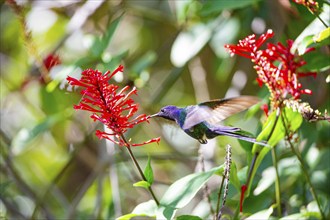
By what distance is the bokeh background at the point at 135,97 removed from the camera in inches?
72.4

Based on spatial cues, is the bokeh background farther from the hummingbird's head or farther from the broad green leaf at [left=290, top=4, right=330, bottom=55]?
the broad green leaf at [left=290, top=4, right=330, bottom=55]

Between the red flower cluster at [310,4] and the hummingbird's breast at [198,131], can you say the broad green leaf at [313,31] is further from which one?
the hummingbird's breast at [198,131]

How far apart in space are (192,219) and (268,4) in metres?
1.15

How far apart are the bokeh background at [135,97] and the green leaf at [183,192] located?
20 centimetres

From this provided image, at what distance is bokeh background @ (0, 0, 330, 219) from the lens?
184 cm

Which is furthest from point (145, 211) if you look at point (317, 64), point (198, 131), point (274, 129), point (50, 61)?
point (50, 61)

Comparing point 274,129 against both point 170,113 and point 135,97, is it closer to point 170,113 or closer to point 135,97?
point 170,113

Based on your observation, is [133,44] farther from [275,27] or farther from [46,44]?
[275,27]

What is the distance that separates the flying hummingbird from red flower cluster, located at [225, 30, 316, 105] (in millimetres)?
86

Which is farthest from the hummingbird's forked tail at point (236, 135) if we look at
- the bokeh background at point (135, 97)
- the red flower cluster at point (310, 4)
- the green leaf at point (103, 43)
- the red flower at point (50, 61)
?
the red flower at point (50, 61)

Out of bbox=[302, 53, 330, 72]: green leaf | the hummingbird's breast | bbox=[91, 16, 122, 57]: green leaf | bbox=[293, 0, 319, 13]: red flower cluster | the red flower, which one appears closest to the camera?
bbox=[293, 0, 319, 13]: red flower cluster

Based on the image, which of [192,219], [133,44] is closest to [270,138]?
[192,219]

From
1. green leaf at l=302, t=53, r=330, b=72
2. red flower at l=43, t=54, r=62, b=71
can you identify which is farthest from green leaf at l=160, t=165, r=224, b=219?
red flower at l=43, t=54, r=62, b=71

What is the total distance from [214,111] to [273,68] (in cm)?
16
